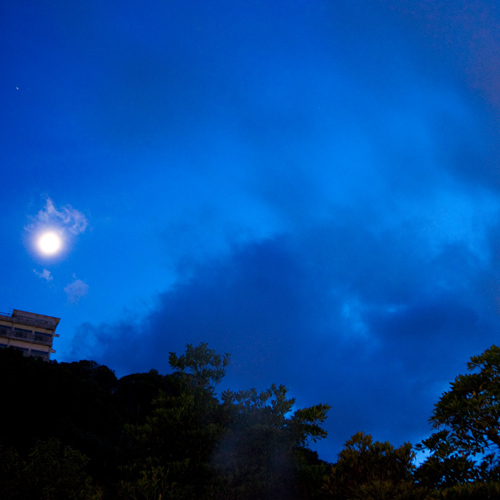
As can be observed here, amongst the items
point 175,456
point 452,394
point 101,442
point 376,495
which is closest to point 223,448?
point 175,456

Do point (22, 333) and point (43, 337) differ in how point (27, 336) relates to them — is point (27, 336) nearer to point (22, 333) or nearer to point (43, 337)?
point (22, 333)

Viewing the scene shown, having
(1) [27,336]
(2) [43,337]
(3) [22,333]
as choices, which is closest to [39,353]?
(2) [43,337]

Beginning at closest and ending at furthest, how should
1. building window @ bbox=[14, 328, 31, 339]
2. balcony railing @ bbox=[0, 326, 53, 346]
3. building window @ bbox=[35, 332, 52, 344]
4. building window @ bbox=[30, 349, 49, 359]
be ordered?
balcony railing @ bbox=[0, 326, 53, 346] → building window @ bbox=[14, 328, 31, 339] → building window @ bbox=[30, 349, 49, 359] → building window @ bbox=[35, 332, 52, 344]

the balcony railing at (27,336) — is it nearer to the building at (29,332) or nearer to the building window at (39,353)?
the building at (29,332)

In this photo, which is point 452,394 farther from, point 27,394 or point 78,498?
point 27,394

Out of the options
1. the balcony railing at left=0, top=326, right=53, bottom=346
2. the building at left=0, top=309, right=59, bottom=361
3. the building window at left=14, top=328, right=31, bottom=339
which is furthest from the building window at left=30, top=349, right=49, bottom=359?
the building window at left=14, top=328, right=31, bottom=339

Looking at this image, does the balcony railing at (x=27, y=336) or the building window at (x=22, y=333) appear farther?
the building window at (x=22, y=333)

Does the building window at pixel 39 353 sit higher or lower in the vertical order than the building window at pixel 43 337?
lower

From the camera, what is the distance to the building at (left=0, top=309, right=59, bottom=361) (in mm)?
89938

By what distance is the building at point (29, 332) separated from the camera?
8994 centimetres

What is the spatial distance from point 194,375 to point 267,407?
4.12 metres

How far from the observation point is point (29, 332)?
92188 millimetres

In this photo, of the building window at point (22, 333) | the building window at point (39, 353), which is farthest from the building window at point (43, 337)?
the building window at point (39, 353)

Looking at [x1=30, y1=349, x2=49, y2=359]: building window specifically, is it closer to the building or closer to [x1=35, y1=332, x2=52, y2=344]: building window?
the building
